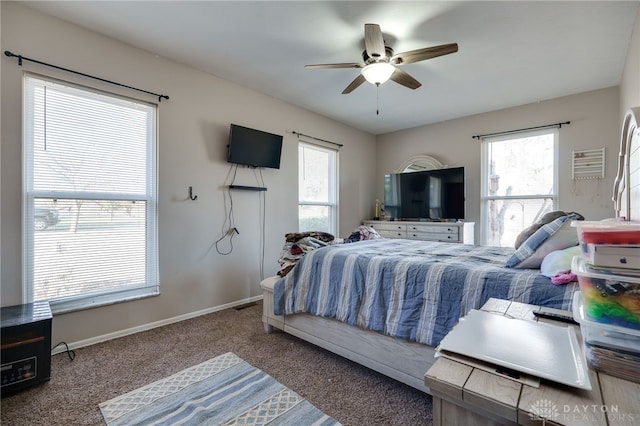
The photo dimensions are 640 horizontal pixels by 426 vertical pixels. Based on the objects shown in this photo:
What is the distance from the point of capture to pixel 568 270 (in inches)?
52.3

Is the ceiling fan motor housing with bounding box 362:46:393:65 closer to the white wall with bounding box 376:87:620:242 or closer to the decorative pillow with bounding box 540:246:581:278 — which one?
the decorative pillow with bounding box 540:246:581:278

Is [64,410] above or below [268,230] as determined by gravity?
below

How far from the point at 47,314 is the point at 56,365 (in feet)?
1.53

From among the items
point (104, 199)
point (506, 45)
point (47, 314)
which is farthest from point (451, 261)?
point (104, 199)

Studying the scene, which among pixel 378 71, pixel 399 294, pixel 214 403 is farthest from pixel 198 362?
pixel 378 71

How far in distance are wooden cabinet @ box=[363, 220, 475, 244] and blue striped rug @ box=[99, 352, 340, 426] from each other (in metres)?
3.21

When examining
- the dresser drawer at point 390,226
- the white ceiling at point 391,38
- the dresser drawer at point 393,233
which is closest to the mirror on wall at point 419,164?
the dresser drawer at point 390,226

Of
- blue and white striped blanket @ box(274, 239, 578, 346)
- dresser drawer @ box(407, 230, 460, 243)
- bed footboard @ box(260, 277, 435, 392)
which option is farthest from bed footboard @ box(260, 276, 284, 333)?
dresser drawer @ box(407, 230, 460, 243)

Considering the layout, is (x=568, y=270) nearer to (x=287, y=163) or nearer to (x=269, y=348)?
(x=269, y=348)

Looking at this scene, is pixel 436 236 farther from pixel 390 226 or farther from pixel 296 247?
pixel 296 247

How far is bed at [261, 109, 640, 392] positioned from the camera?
146cm

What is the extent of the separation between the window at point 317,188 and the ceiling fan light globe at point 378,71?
1891 millimetres

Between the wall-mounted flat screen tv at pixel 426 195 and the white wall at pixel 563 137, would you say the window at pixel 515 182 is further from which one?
the wall-mounted flat screen tv at pixel 426 195

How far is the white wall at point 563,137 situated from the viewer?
3379 millimetres
